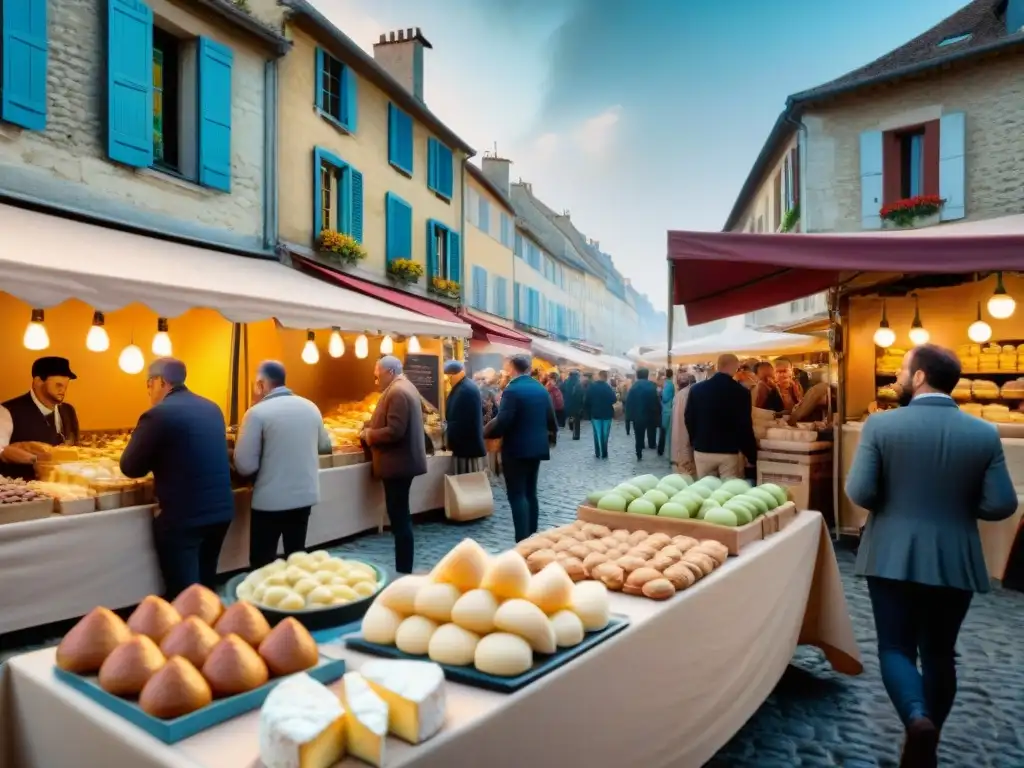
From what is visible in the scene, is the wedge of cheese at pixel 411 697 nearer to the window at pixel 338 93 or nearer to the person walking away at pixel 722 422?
the person walking away at pixel 722 422

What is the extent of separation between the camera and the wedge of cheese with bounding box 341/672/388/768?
1444mm

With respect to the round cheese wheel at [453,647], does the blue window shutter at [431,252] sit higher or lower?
higher

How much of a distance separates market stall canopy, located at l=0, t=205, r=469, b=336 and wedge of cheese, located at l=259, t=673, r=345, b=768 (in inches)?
169

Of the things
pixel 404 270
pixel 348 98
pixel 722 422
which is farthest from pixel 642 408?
pixel 722 422

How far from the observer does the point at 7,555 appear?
4289 mm

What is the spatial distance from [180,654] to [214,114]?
30.6 ft

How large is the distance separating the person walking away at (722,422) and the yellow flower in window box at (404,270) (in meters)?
8.59

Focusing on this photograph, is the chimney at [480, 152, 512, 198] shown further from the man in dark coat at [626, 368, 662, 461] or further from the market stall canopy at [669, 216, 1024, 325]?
the market stall canopy at [669, 216, 1024, 325]

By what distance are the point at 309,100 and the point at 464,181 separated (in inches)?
294

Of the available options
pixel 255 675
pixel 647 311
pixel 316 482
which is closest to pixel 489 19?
pixel 316 482

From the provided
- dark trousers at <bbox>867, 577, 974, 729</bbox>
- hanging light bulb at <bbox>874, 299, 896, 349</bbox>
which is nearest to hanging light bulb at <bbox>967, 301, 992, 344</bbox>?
hanging light bulb at <bbox>874, 299, 896, 349</bbox>

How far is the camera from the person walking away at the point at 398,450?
19.3 feet

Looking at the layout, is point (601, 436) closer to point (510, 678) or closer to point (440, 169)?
point (440, 169)

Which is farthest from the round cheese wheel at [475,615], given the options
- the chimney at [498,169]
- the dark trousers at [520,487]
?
the chimney at [498,169]
